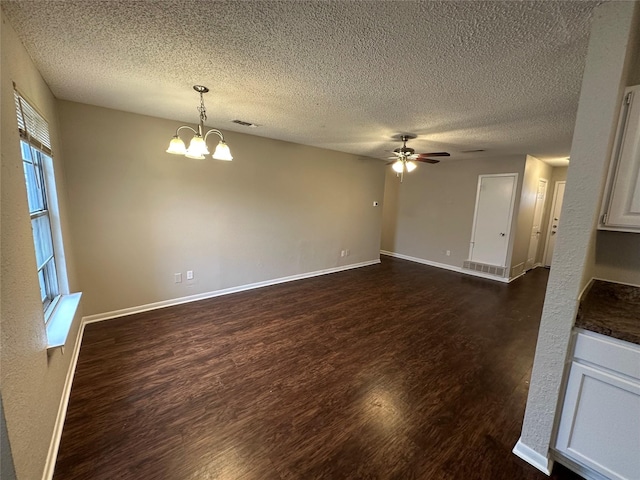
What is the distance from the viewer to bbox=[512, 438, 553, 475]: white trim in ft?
5.05

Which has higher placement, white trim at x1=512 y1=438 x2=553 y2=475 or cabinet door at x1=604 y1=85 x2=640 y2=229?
cabinet door at x1=604 y1=85 x2=640 y2=229

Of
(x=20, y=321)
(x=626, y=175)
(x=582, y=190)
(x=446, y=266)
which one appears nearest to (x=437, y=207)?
(x=446, y=266)

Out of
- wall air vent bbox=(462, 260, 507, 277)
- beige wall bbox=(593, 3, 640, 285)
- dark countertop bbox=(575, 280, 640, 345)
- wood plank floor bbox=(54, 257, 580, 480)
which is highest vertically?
beige wall bbox=(593, 3, 640, 285)

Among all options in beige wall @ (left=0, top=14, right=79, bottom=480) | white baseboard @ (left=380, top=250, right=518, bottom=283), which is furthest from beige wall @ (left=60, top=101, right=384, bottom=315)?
white baseboard @ (left=380, top=250, right=518, bottom=283)

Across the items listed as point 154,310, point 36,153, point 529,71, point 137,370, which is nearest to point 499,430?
point 529,71

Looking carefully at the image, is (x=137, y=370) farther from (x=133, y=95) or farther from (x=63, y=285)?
(x=133, y=95)

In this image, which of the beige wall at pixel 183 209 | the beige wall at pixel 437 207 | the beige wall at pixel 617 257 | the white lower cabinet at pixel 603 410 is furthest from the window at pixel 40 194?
the beige wall at pixel 437 207

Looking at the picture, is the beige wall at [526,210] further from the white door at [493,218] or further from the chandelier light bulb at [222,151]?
the chandelier light bulb at [222,151]

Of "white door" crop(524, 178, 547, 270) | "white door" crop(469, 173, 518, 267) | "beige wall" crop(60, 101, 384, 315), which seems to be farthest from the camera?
"white door" crop(524, 178, 547, 270)

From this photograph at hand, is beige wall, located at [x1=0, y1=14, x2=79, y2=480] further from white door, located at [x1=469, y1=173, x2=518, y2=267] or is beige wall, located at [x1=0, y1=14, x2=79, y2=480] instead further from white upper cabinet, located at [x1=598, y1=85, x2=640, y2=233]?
white door, located at [x1=469, y1=173, x2=518, y2=267]

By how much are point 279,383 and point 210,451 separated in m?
0.68

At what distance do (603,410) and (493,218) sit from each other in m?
4.57

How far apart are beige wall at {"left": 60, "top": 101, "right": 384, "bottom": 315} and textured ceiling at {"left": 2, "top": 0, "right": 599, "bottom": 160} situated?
1.55ft

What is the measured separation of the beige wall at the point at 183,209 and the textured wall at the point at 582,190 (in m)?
3.63
